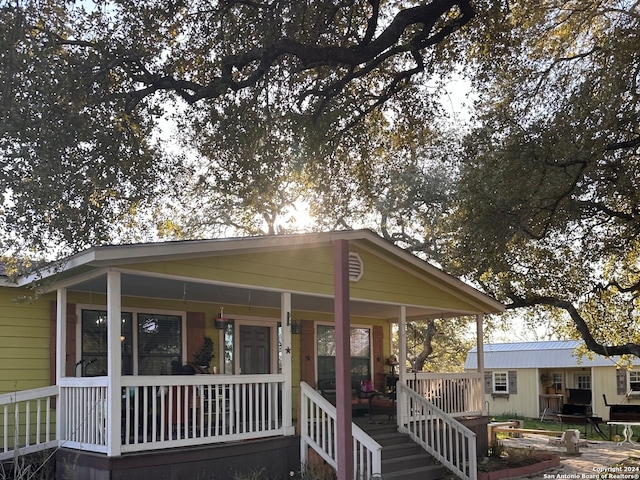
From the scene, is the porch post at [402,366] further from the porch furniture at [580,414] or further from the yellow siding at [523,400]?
the yellow siding at [523,400]

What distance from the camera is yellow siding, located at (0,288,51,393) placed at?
32.3 feet

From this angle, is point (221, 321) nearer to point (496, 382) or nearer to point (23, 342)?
point (23, 342)

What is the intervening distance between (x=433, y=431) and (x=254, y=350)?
145 inches

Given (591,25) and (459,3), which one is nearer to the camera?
(459,3)

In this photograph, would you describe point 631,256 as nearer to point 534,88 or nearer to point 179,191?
point 534,88

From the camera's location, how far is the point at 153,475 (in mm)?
8523

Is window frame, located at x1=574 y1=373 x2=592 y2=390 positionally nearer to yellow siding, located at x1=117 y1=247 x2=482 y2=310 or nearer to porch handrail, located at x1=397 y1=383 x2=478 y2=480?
yellow siding, located at x1=117 y1=247 x2=482 y2=310

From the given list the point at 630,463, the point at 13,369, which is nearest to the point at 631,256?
the point at 630,463

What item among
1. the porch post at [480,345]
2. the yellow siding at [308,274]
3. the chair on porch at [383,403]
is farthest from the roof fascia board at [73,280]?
the porch post at [480,345]

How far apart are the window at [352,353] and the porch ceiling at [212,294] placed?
67 centimetres

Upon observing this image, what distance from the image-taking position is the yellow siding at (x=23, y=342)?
986cm

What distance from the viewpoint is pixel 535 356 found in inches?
1137

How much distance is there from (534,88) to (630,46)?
99.0 inches

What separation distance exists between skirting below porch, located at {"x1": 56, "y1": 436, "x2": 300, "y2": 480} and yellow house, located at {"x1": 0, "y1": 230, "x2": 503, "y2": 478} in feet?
0.14
